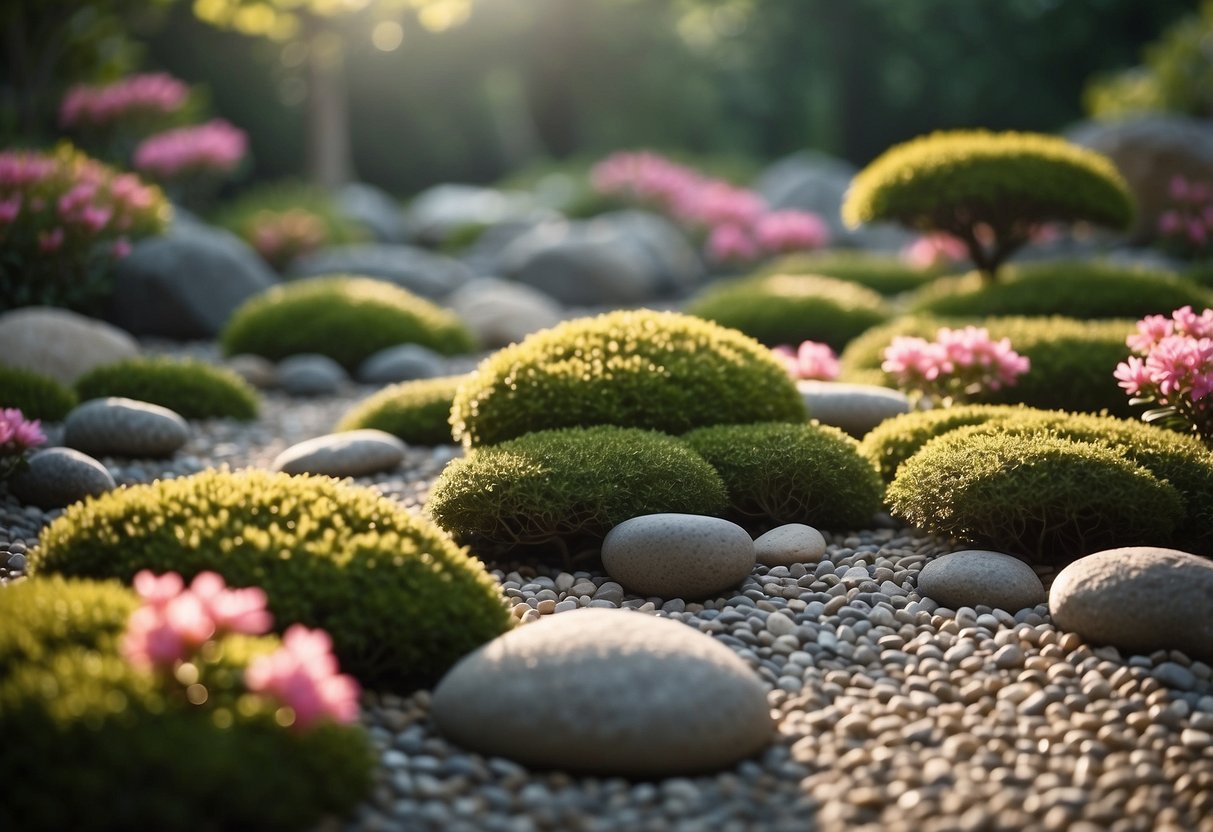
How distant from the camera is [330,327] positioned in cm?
1095

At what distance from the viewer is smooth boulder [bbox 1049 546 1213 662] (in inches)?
171

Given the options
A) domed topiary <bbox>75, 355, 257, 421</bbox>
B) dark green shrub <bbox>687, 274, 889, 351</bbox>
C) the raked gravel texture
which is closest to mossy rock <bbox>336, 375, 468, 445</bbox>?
domed topiary <bbox>75, 355, 257, 421</bbox>

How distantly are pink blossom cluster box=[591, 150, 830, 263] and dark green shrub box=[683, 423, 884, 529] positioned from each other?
13.0 m

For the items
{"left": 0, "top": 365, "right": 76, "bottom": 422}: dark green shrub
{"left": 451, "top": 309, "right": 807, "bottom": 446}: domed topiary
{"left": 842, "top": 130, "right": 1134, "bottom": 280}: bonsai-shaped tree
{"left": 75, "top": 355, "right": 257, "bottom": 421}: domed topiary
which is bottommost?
{"left": 451, "top": 309, "right": 807, "bottom": 446}: domed topiary

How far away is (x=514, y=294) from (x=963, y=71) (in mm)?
21000

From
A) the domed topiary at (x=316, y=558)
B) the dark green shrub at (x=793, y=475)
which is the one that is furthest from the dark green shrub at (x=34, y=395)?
the dark green shrub at (x=793, y=475)

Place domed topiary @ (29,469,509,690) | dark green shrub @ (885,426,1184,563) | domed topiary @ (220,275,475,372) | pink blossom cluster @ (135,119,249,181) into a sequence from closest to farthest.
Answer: domed topiary @ (29,469,509,690)
dark green shrub @ (885,426,1184,563)
domed topiary @ (220,275,475,372)
pink blossom cluster @ (135,119,249,181)

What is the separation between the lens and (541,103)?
27.9 m

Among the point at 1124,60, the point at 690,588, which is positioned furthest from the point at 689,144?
the point at 690,588

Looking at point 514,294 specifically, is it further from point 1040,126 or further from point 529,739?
point 1040,126

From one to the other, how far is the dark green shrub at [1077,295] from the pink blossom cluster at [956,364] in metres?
2.98

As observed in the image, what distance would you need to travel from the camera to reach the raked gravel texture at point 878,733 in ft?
11.1

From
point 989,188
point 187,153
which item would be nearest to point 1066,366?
point 989,188

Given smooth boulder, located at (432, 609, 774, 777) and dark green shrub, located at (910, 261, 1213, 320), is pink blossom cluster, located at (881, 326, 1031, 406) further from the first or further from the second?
smooth boulder, located at (432, 609, 774, 777)
